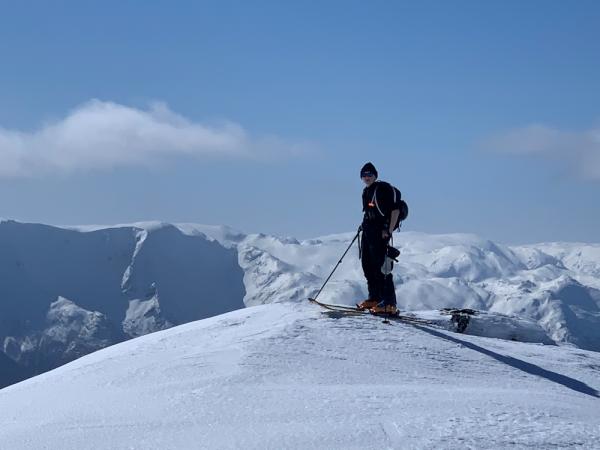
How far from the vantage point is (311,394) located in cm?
873

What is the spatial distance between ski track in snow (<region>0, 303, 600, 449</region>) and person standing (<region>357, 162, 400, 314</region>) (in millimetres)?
1606

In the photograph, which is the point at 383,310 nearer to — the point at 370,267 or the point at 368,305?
the point at 368,305

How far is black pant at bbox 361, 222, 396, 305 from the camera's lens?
1453 centimetres

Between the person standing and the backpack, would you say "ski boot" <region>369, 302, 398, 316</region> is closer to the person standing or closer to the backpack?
the person standing

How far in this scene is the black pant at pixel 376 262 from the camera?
14531mm

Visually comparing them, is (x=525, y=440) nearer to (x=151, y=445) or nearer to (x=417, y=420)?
(x=417, y=420)

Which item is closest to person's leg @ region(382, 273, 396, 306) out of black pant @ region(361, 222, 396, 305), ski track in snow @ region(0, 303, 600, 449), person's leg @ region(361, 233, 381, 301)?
black pant @ region(361, 222, 396, 305)

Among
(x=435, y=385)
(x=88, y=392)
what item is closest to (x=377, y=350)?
(x=435, y=385)

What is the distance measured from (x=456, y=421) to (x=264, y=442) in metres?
2.03

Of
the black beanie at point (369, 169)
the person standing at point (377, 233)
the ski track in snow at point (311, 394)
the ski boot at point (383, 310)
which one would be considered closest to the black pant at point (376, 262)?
the person standing at point (377, 233)

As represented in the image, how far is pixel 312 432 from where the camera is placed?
293 inches

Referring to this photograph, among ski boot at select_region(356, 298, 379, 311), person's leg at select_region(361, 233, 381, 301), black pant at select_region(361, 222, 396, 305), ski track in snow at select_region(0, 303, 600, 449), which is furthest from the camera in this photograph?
ski boot at select_region(356, 298, 379, 311)

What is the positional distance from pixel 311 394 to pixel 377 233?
6188 millimetres

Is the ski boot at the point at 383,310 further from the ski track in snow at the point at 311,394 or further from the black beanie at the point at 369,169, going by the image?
the black beanie at the point at 369,169
